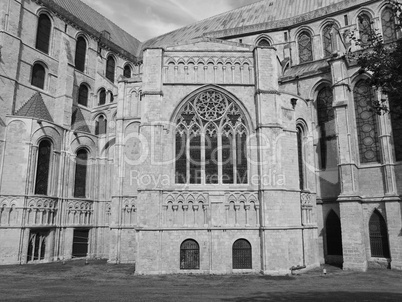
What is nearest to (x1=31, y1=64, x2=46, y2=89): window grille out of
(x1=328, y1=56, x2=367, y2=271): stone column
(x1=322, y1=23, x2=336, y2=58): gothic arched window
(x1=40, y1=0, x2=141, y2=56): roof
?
(x1=40, y1=0, x2=141, y2=56): roof

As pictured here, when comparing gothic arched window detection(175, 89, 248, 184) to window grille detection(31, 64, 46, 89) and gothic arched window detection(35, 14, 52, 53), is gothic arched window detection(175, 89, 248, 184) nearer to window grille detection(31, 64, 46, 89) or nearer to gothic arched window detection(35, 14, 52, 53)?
window grille detection(31, 64, 46, 89)

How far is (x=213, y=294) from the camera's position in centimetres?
1195

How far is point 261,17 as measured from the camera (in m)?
32.8

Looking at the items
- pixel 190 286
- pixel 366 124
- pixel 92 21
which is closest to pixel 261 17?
pixel 366 124

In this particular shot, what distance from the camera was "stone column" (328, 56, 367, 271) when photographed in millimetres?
17766

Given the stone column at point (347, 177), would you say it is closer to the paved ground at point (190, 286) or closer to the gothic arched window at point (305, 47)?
the paved ground at point (190, 286)

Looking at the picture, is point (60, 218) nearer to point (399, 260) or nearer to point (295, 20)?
point (399, 260)

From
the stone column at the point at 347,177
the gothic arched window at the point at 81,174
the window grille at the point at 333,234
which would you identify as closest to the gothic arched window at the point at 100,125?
the gothic arched window at the point at 81,174

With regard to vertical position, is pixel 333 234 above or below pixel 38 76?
below

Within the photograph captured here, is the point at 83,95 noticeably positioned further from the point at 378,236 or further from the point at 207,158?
the point at 378,236

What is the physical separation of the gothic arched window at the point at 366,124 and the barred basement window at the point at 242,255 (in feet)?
29.7

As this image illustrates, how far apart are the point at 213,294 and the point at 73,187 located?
16.9 metres

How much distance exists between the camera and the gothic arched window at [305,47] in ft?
90.8

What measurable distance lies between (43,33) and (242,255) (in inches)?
913
